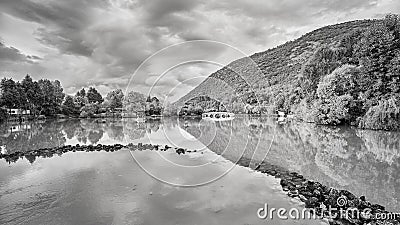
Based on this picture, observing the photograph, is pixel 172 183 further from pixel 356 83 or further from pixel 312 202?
pixel 356 83

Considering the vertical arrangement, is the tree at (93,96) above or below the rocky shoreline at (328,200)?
above

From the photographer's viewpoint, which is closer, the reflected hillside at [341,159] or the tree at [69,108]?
the reflected hillside at [341,159]

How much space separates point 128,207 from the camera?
8641 millimetres

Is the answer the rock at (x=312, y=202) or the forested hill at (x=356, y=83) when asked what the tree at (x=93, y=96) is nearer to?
the forested hill at (x=356, y=83)

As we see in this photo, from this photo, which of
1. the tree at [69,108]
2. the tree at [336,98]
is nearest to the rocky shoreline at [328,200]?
the tree at [336,98]

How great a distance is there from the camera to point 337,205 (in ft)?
27.4

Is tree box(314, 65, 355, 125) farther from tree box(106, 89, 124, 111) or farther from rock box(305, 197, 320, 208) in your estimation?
tree box(106, 89, 124, 111)

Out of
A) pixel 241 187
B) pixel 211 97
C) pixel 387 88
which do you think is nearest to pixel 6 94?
pixel 211 97

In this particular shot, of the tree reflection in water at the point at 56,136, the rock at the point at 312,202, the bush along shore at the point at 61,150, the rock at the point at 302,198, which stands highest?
the tree reflection in water at the point at 56,136

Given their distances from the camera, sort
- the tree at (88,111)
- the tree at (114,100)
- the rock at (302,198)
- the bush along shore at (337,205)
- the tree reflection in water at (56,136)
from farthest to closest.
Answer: the tree at (114,100)
the tree at (88,111)
the tree reflection in water at (56,136)
the rock at (302,198)
the bush along shore at (337,205)

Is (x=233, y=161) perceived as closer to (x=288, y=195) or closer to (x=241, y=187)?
(x=241, y=187)

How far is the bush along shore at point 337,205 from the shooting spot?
7.38 meters

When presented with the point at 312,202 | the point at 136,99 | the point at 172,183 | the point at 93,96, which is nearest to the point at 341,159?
the point at 312,202

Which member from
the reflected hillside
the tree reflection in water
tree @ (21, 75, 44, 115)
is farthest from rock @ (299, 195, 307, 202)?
tree @ (21, 75, 44, 115)
